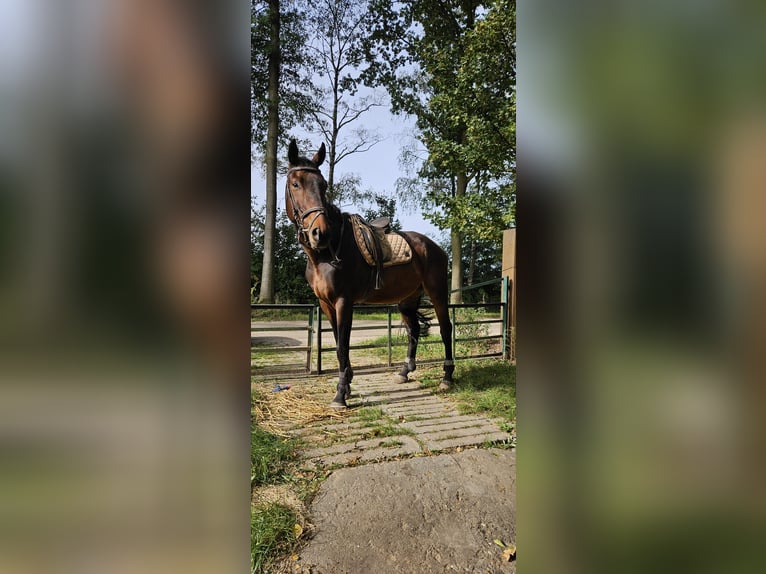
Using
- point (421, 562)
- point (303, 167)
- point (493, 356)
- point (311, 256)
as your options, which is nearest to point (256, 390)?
point (311, 256)

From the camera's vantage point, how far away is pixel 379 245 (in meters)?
4.11

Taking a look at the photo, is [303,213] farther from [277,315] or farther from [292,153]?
[277,315]

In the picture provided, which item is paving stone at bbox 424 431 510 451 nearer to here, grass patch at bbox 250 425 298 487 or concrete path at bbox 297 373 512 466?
concrete path at bbox 297 373 512 466

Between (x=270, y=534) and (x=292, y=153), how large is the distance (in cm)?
258

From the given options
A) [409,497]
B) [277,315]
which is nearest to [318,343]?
[277,315]

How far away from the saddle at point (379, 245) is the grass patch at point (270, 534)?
2543 mm

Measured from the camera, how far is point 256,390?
4004 mm

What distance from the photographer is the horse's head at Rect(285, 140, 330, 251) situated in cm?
308

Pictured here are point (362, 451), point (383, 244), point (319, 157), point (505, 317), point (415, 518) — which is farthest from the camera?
point (505, 317)

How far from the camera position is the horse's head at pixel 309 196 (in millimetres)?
3082

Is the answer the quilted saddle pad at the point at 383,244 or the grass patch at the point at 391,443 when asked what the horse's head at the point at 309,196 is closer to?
the quilted saddle pad at the point at 383,244

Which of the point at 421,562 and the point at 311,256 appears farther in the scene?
the point at 311,256
